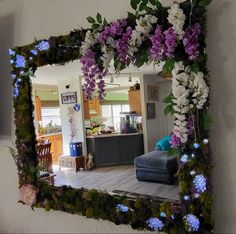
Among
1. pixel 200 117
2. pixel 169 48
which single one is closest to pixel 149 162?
pixel 200 117

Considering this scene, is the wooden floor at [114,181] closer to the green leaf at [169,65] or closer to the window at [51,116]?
the window at [51,116]

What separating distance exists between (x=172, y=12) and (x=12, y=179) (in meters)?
1.20

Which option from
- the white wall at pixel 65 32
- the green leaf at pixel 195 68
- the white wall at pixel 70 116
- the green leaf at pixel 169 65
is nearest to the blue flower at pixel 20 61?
the white wall at pixel 65 32

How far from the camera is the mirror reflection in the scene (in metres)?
1.02

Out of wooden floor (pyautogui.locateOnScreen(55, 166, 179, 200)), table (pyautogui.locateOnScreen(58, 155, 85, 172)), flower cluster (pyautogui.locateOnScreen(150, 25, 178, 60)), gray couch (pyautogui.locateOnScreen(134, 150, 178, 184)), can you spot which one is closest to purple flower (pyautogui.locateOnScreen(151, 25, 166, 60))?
flower cluster (pyautogui.locateOnScreen(150, 25, 178, 60))

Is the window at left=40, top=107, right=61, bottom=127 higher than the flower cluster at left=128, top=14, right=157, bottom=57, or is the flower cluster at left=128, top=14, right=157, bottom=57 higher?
the flower cluster at left=128, top=14, right=157, bottom=57

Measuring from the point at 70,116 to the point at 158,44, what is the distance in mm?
560

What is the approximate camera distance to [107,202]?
3.62 feet

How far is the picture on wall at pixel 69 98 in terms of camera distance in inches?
47.6

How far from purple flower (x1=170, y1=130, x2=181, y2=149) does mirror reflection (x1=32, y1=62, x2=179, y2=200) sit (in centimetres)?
6

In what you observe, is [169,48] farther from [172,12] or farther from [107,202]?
[107,202]

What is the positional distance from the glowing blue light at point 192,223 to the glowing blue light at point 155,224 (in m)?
0.11

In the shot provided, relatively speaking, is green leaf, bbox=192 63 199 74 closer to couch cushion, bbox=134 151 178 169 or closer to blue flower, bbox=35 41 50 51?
couch cushion, bbox=134 151 178 169

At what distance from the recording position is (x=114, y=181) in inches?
44.3
